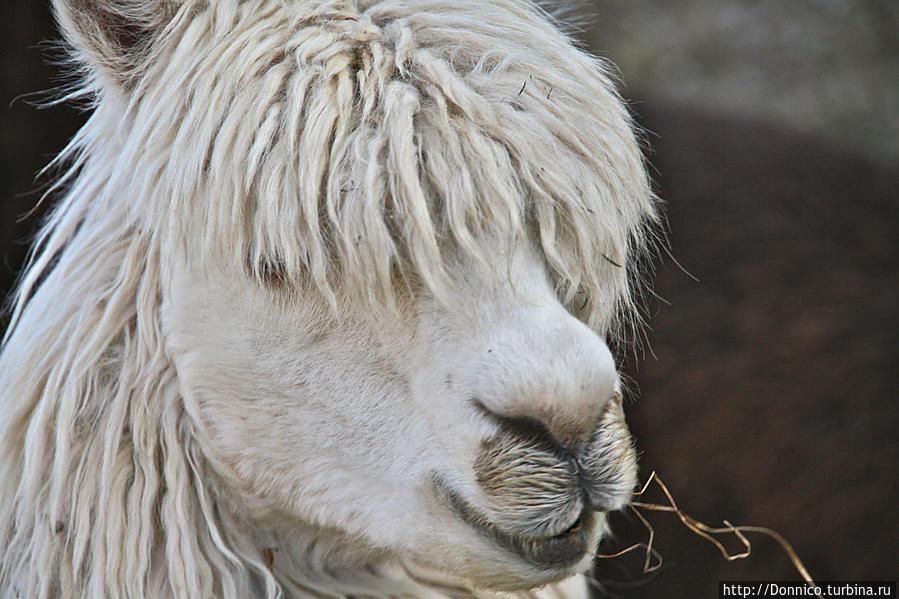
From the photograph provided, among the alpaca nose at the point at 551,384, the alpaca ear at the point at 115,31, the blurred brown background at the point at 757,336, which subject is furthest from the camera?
the blurred brown background at the point at 757,336

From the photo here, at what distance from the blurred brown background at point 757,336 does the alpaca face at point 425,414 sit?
3.00 feet

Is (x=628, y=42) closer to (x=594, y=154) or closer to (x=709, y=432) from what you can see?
(x=709, y=432)

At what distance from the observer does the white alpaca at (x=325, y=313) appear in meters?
1.38

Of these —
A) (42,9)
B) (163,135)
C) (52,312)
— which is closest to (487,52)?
(163,135)

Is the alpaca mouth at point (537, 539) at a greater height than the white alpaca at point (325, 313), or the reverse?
the white alpaca at point (325, 313)

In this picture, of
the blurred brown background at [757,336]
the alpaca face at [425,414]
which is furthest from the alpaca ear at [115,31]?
the blurred brown background at [757,336]

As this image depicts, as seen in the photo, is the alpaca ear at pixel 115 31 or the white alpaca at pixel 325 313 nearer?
the white alpaca at pixel 325 313

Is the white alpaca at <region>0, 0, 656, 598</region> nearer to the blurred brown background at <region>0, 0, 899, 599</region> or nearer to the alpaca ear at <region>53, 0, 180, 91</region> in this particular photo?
the alpaca ear at <region>53, 0, 180, 91</region>

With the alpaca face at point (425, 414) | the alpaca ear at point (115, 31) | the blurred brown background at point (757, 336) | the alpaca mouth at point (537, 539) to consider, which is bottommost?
the blurred brown background at point (757, 336)

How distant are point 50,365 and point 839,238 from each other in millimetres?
2873

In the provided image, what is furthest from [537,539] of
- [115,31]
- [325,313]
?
[115,31]

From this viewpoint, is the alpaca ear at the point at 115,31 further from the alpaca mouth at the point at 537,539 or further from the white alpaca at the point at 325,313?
the alpaca mouth at the point at 537,539

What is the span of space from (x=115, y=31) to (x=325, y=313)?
642 mm

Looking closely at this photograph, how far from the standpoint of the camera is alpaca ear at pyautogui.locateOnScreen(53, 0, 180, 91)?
1.57 meters
